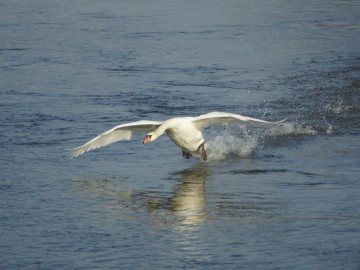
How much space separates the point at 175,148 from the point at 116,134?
3.60 ft

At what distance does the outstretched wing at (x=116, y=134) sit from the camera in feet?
47.0

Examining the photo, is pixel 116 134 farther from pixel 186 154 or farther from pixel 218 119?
pixel 218 119

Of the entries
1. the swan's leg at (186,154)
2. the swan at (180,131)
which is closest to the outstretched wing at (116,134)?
the swan at (180,131)

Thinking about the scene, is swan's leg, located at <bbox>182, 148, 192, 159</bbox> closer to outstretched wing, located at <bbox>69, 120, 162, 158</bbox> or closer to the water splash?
the water splash

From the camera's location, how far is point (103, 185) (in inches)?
523

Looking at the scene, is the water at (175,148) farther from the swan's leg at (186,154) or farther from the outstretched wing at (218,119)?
the outstretched wing at (218,119)

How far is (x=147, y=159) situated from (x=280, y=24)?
12.1 metres

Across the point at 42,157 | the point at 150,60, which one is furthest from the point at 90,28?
the point at 42,157

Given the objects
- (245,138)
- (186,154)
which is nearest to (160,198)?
(186,154)

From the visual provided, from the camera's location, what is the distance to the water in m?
10.8

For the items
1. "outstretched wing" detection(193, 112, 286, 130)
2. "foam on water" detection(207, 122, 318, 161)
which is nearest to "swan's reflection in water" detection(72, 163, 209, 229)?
"outstretched wing" detection(193, 112, 286, 130)

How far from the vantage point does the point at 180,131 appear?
14.2 m

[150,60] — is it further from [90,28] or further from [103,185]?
[103,185]

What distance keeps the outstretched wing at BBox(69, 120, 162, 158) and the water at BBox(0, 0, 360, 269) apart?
22cm
